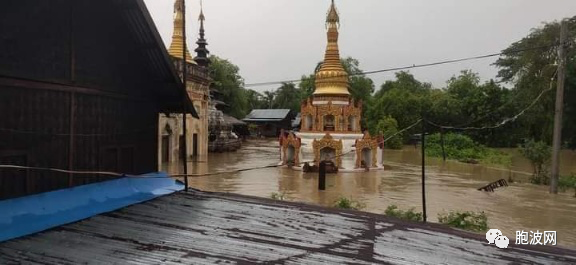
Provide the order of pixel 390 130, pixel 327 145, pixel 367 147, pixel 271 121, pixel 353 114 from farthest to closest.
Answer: pixel 271 121 → pixel 390 130 → pixel 353 114 → pixel 367 147 → pixel 327 145

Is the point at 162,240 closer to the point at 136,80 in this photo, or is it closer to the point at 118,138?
the point at 118,138

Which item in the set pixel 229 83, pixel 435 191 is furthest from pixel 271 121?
pixel 435 191

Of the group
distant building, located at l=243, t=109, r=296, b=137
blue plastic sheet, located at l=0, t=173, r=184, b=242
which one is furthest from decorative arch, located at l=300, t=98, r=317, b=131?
distant building, located at l=243, t=109, r=296, b=137

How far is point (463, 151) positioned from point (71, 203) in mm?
36809

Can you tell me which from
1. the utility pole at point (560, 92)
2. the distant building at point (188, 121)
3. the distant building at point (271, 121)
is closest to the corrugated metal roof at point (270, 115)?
the distant building at point (271, 121)

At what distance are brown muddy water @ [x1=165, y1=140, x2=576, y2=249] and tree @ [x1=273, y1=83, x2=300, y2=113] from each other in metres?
56.1

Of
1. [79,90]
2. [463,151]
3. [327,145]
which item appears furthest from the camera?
[463,151]

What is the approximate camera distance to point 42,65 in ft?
19.7

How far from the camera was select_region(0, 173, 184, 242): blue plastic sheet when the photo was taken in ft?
16.6

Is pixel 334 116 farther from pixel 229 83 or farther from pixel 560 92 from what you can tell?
pixel 229 83

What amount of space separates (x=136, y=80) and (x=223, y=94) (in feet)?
160

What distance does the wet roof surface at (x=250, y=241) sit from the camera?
434cm

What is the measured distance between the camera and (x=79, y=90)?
21.8 ft

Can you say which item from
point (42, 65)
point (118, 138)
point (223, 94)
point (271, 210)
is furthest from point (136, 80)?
point (223, 94)
